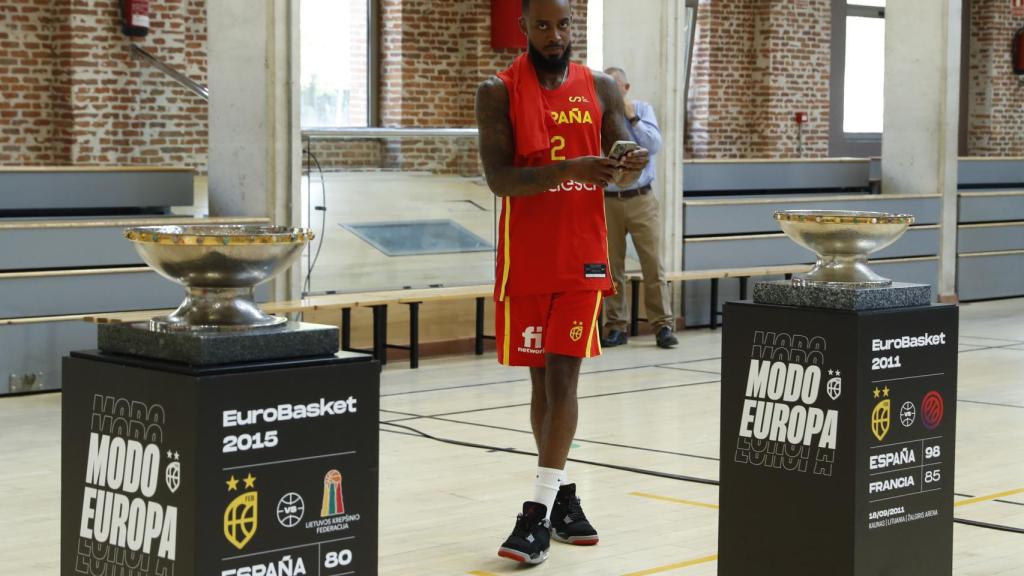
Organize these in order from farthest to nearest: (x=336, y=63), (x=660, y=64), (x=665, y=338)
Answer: (x=336, y=63) < (x=660, y=64) < (x=665, y=338)

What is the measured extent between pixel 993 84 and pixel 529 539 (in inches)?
580

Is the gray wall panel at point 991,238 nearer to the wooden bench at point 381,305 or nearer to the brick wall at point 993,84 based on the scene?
the wooden bench at point 381,305

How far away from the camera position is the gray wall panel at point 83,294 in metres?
6.85

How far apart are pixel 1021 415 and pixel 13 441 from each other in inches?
172

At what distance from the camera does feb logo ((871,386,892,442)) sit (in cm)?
322

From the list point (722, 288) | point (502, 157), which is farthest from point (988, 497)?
point (722, 288)

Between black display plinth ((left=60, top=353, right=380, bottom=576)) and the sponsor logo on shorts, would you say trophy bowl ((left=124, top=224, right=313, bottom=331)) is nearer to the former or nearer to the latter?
black display plinth ((left=60, top=353, right=380, bottom=576))

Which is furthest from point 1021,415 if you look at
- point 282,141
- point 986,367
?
point 282,141

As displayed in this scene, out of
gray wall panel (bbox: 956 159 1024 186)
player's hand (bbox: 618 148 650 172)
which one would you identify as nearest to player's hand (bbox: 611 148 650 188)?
player's hand (bbox: 618 148 650 172)

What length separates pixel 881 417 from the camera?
324cm

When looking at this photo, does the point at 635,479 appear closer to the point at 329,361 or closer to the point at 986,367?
the point at 329,361

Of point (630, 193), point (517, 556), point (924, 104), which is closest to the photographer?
point (517, 556)

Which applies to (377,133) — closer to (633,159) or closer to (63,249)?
(63,249)

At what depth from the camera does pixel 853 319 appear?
10.4 feet
